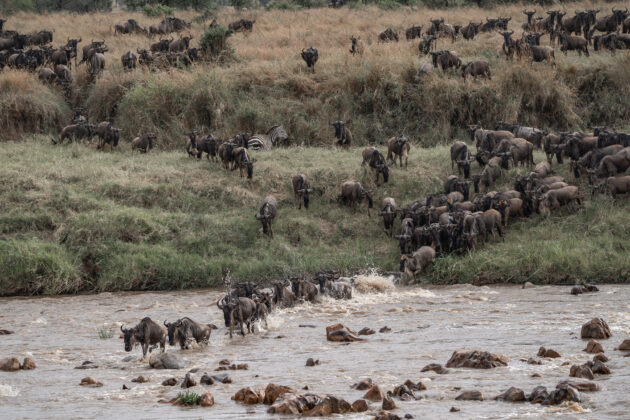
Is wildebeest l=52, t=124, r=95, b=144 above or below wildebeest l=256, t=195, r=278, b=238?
above

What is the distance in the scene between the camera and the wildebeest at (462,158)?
1805cm

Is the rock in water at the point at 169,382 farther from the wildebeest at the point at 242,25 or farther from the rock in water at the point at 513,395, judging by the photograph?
the wildebeest at the point at 242,25

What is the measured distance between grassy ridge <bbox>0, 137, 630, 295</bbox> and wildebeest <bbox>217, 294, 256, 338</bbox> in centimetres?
401

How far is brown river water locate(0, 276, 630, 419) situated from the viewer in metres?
7.93

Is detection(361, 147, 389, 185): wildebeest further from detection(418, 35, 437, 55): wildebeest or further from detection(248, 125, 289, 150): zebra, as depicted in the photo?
detection(418, 35, 437, 55): wildebeest

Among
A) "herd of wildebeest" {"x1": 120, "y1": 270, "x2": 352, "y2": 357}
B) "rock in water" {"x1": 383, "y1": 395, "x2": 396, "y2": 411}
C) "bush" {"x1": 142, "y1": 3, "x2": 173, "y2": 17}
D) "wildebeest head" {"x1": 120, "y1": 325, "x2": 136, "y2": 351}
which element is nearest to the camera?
"rock in water" {"x1": 383, "y1": 395, "x2": 396, "y2": 411}

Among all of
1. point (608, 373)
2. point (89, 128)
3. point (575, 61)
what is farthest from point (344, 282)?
point (575, 61)

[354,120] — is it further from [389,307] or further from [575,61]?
[389,307]

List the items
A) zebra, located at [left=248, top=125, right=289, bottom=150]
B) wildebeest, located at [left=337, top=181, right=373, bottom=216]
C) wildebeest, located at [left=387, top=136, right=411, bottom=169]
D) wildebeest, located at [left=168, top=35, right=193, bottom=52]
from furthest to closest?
wildebeest, located at [left=168, top=35, right=193, bottom=52], zebra, located at [left=248, top=125, right=289, bottom=150], wildebeest, located at [left=387, top=136, right=411, bottom=169], wildebeest, located at [left=337, top=181, right=373, bottom=216]

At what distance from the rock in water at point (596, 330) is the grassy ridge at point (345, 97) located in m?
12.0

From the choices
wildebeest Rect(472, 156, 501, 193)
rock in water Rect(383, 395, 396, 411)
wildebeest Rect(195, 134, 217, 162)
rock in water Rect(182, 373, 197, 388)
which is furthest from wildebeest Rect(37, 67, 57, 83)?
rock in water Rect(383, 395, 396, 411)

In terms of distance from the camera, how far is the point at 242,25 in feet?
110

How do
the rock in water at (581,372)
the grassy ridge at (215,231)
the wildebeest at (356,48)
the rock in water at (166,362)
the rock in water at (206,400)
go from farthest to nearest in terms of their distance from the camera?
1. the wildebeest at (356,48)
2. the grassy ridge at (215,231)
3. the rock in water at (166,362)
4. the rock in water at (581,372)
5. the rock in water at (206,400)

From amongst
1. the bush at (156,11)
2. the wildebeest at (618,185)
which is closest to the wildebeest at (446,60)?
the wildebeest at (618,185)
